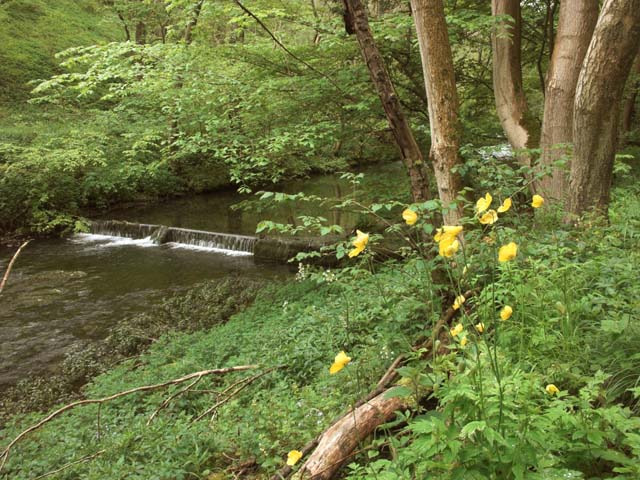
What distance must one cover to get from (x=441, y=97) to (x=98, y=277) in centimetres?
838

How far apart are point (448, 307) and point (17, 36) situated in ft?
87.3

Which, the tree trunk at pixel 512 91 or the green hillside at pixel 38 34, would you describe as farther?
the green hillside at pixel 38 34

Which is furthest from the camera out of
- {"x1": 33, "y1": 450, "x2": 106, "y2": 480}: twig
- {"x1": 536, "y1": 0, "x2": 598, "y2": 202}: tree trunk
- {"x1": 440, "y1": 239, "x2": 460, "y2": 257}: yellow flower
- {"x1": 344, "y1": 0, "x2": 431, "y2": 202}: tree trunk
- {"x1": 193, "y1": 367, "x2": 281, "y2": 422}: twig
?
{"x1": 536, "y1": 0, "x2": 598, "y2": 202}: tree trunk

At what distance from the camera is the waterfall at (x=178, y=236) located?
11.4 meters

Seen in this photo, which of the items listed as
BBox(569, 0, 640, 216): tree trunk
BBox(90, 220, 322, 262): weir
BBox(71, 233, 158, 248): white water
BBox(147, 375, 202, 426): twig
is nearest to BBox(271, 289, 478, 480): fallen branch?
BBox(147, 375, 202, 426): twig

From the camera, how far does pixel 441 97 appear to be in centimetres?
419

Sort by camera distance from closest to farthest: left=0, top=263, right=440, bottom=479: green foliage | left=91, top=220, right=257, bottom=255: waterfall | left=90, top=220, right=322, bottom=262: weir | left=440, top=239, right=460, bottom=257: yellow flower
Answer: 1. left=440, top=239, right=460, bottom=257: yellow flower
2. left=0, top=263, right=440, bottom=479: green foliage
3. left=90, top=220, right=322, bottom=262: weir
4. left=91, top=220, right=257, bottom=255: waterfall

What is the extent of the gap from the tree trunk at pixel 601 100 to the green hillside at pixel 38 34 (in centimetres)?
1964

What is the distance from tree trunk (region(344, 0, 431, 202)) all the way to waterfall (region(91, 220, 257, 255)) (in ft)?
25.8

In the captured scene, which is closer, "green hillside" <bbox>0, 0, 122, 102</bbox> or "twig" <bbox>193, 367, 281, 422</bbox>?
"twig" <bbox>193, 367, 281, 422</bbox>

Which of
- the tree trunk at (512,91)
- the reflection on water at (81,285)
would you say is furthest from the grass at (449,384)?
the reflection on water at (81,285)

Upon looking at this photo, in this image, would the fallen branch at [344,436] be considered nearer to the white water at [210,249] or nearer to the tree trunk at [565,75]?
the tree trunk at [565,75]

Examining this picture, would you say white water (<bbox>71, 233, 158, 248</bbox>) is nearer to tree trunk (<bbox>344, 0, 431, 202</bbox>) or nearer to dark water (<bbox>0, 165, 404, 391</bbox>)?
dark water (<bbox>0, 165, 404, 391</bbox>)

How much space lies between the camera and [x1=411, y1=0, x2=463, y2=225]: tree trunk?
411cm
